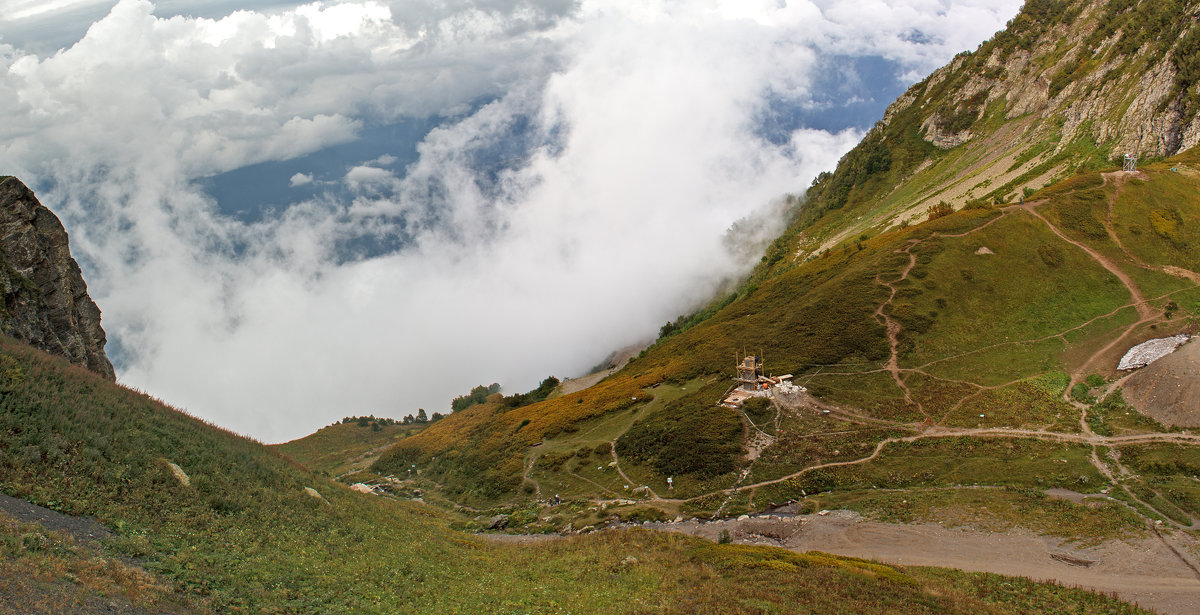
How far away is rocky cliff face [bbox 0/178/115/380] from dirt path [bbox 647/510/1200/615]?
146 feet

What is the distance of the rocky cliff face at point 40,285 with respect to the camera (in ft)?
121

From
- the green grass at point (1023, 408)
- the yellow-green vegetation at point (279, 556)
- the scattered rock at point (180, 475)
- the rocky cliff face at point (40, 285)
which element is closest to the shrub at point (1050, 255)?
the green grass at point (1023, 408)

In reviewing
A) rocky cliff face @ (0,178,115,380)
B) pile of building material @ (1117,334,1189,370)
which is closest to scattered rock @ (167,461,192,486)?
rocky cliff face @ (0,178,115,380)

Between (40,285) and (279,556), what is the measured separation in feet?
114

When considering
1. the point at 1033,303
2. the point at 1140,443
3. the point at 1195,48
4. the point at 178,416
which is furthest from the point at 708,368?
the point at 1195,48

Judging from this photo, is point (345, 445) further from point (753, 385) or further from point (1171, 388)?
point (1171, 388)

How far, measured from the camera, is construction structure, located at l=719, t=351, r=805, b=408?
57.4 metres

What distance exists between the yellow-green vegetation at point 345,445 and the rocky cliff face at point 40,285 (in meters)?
76.0

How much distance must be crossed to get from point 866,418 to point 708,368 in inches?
845

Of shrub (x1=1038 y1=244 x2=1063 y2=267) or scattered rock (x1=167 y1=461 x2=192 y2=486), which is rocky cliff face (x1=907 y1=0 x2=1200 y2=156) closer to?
shrub (x1=1038 y1=244 x2=1063 y2=267)

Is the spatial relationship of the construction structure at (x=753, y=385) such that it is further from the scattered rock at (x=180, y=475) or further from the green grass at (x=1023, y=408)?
the scattered rock at (x=180, y=475)

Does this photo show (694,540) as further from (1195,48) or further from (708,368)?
(1195,48)

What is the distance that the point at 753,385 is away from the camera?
195ft

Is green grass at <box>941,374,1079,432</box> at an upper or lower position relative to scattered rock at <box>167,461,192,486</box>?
lower
